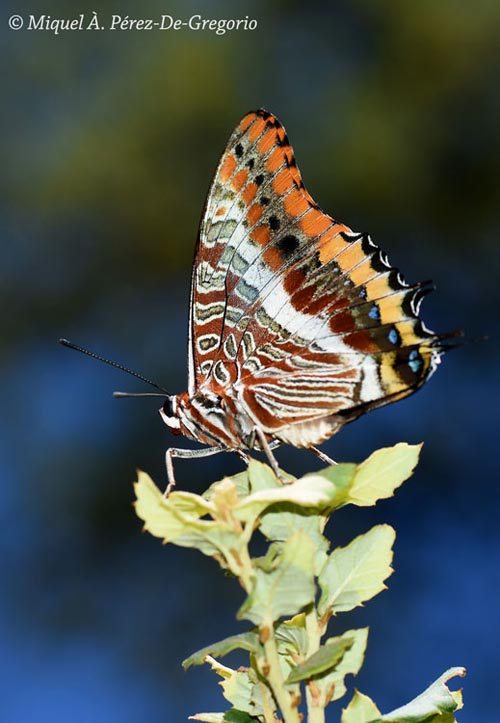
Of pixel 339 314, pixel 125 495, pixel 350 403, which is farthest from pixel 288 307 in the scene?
pixel 125 495

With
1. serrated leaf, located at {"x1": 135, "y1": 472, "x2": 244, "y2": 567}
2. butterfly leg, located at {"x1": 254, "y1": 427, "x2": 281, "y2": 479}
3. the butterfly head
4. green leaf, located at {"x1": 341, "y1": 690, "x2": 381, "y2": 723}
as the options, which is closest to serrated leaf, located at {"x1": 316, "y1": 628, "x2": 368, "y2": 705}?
green leaf, located at {"x1": 341, "y1": 690, "x2": 381, "y2": 723}

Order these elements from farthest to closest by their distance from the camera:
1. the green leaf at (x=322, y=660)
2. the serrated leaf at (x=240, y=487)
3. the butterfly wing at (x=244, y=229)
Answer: the butterfly wing at (x=244, y=229), the serrated leaf at (x=240, y=487), the green leaf at (x=322, y=660)

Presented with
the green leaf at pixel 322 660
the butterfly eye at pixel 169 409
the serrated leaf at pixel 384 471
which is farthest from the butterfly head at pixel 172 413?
the green leaf at pixel 322 660

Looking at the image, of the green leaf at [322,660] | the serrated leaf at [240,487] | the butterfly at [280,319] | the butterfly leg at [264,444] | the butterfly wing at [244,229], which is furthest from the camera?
the butterfly wing at [244,229]

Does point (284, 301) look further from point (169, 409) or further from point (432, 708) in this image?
point (432, 708)

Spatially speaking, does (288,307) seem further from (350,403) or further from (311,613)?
(311,613)

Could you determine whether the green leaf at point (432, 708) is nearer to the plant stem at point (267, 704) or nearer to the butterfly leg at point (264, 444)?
the plant stem at point (267, 704)
